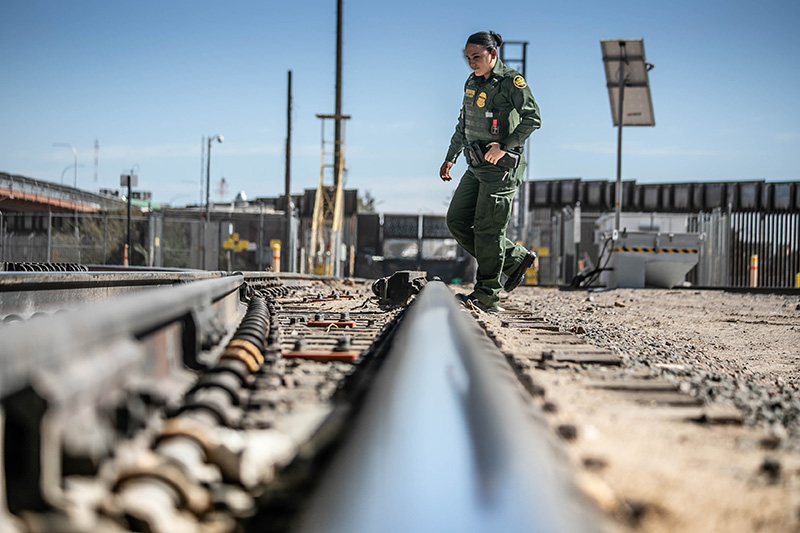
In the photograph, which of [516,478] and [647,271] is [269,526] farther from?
[647,271]

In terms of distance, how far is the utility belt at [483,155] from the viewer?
6.21 m

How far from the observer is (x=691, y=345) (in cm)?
557

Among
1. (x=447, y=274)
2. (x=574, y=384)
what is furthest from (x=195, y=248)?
(x=574, y=384)

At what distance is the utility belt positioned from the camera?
621 centimetres

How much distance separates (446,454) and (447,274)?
4651 centimetres

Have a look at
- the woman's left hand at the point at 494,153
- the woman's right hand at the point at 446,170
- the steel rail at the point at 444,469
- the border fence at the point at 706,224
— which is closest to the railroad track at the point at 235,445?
the steel rail at the point at 444,469

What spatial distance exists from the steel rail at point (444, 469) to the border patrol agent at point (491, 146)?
4603 mm

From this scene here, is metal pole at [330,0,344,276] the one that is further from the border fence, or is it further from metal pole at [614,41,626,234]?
metal pole at [614,41,626,234]

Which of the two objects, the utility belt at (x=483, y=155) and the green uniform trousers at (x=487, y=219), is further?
the green uniform trousers at (x=487, y=219)

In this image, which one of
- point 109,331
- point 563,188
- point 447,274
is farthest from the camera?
point 447,274

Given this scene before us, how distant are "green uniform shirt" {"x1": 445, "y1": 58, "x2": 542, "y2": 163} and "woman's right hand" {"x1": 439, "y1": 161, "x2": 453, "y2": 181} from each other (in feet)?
2.05

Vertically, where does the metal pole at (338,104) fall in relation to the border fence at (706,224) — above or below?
above

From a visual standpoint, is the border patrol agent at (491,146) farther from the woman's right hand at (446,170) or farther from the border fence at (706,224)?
the border fence at (706,224)

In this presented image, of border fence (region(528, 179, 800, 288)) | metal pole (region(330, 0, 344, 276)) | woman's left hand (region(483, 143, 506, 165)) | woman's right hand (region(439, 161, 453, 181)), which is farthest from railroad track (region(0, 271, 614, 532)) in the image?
metal pole (region(330, 0, 344, 276))
